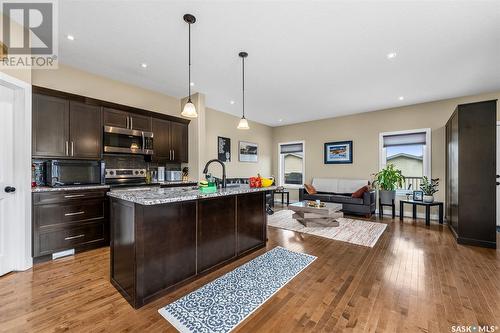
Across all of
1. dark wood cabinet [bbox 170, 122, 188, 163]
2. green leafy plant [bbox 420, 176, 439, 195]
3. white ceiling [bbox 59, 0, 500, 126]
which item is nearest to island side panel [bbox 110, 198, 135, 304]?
white ceiling [bbox 59, 0, 500, 126]

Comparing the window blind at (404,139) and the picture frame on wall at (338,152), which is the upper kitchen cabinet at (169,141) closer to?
the picture frame on wall at (338,152)

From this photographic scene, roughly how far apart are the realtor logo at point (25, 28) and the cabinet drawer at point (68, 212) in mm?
1777

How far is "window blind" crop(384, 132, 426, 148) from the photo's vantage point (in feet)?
17.6

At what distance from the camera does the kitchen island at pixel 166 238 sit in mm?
1881

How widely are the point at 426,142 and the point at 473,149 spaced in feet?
6.75

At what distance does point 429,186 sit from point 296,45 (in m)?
4.49

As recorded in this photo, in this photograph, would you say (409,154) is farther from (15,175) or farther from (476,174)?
(15,175)

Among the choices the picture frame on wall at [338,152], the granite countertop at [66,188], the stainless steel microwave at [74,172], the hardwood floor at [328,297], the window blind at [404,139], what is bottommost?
the hardwood floor at [328,297]

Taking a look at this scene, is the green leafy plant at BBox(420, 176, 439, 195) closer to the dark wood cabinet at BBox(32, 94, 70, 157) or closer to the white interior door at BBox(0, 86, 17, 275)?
the dark wood cabinet at BBox(32, 94, 70, 157)

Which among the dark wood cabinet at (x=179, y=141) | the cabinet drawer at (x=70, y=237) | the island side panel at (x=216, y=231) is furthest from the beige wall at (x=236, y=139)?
the island side panel at (x=216, y=231)

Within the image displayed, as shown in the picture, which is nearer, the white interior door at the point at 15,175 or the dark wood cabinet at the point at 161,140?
the white interior door at the point at 15,175

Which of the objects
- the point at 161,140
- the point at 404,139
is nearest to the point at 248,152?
the point at 161,140

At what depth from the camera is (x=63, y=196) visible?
2965 millimetres

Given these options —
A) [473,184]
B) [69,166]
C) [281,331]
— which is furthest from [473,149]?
[69,166]
